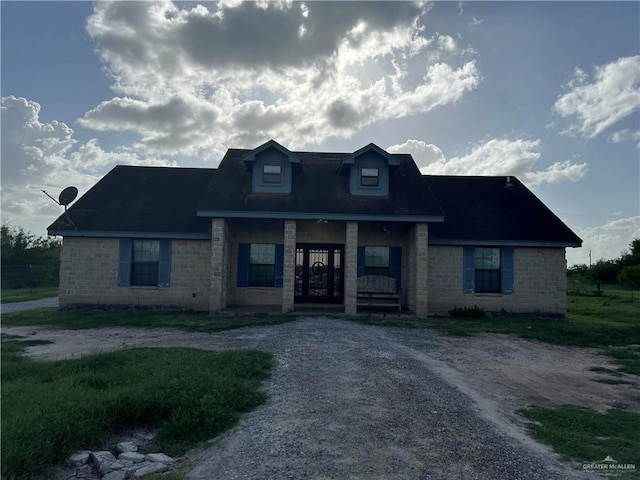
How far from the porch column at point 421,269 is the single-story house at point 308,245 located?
0.12ft

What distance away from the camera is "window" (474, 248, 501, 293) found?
53.9 feet

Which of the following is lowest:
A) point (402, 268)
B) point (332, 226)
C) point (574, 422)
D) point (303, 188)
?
point (574, 422)

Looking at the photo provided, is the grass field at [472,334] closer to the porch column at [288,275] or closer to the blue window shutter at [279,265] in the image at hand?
the porch column at [288,275]

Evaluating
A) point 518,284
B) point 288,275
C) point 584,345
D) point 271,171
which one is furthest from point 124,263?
point 584,345

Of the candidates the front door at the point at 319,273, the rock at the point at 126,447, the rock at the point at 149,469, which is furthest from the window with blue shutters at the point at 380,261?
the rock at the point at 149,469

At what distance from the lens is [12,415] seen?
4566mm

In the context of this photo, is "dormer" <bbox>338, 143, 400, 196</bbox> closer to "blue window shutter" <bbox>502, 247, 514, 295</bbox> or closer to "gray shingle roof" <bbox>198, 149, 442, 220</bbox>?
"gray shingle roof" <bbox>198, 149, 442, 220</bbox>

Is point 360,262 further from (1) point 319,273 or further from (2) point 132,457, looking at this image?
(2) point 132,457

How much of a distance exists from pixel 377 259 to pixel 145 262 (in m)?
8.82

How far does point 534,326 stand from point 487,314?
2321 millimetres

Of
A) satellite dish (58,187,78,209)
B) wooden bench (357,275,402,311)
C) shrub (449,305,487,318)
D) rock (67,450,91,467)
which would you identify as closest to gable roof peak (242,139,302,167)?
wooden bench (357,275,402,311)

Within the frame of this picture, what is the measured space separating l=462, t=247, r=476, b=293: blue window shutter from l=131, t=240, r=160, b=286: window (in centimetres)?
1147

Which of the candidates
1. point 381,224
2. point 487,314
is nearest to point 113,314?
point 381,224

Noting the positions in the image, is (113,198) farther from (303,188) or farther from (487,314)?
(487,314)
